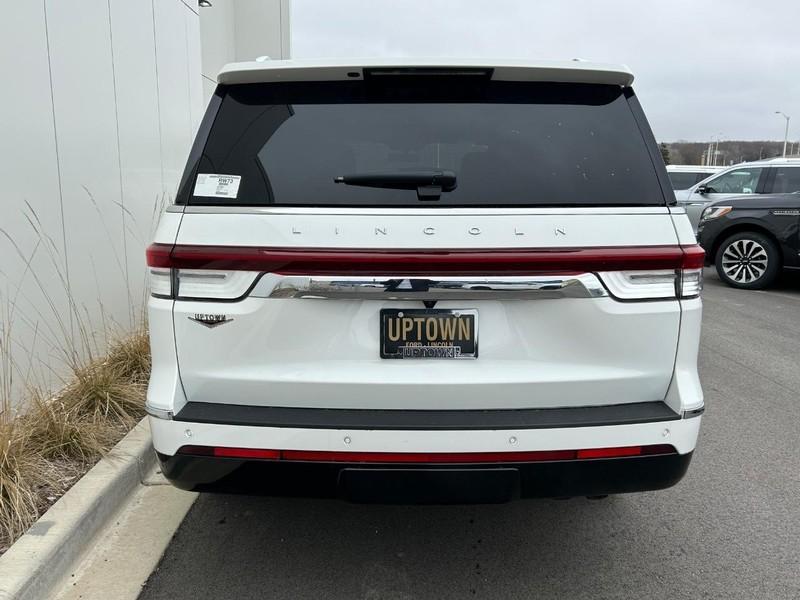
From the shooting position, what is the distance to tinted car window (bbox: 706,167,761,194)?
1114 centimetres

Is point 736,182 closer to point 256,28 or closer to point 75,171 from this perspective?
point 256,28

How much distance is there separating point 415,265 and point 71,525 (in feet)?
6.14

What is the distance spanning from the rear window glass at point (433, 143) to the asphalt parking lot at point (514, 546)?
154 centimetres

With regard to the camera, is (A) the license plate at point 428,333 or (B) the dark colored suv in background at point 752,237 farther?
(B) the dark colored suv in background at point 752,237

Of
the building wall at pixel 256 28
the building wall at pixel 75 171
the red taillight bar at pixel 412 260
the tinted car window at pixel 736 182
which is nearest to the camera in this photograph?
the red taillight bar at pixel 412 260

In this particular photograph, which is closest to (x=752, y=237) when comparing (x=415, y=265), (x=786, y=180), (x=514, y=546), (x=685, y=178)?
(x=786, y=180)

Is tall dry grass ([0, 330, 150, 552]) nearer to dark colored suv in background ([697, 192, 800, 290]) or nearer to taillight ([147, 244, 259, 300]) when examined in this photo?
taillight ([147, 244, 259, 300])

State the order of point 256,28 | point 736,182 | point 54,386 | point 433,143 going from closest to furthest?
point 433,143
point 54,386
point 736,182
point 256,28

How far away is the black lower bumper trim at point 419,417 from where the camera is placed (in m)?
2.12

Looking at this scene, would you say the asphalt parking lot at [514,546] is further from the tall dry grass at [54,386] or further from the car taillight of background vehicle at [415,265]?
the car taillight of background vehicle at [415,265]

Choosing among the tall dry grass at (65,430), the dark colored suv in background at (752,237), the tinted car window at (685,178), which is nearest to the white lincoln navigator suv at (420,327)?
the tall dry grass at (65,430)

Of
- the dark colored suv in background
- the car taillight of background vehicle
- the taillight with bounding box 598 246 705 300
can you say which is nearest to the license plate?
the car taillight of background vehicle

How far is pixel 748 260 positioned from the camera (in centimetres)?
986

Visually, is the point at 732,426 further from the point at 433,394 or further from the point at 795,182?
the point at 795,182
